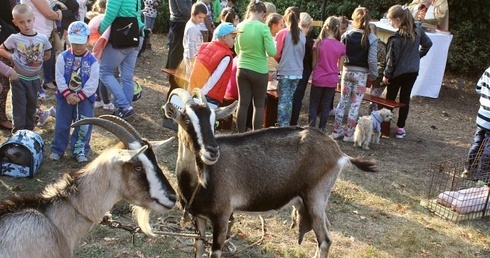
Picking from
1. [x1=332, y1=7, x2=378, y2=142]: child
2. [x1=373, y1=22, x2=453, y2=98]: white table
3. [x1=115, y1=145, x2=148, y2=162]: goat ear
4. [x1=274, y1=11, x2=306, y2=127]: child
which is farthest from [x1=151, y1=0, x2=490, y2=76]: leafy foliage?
[x1=115, y1=145, x2=148, y2=162]: goat ear

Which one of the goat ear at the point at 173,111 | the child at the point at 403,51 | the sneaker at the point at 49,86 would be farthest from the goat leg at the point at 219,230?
the sneaker at the point at 49,86

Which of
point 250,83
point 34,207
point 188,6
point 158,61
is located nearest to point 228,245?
point 34,207

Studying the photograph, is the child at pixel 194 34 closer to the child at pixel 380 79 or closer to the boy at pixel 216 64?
the boy at pixel 216 64

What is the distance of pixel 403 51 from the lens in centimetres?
790

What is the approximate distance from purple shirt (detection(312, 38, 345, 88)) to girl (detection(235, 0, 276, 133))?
1030 mm

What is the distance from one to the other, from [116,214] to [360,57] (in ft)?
13.7

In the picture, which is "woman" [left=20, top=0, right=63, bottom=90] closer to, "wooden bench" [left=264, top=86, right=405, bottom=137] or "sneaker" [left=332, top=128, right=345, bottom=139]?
"wooden bench" [left=264, top=86, right=405, bottom=137]

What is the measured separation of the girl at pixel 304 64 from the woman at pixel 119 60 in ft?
7.57

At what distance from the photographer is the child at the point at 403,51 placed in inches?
306

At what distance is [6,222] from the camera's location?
308cm

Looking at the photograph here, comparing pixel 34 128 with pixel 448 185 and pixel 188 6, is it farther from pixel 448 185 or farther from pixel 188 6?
pixel 448 185

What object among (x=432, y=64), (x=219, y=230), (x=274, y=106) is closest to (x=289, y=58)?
(x=274, y=106)

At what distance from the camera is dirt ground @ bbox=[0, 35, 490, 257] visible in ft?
16.0

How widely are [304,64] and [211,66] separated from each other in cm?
172
